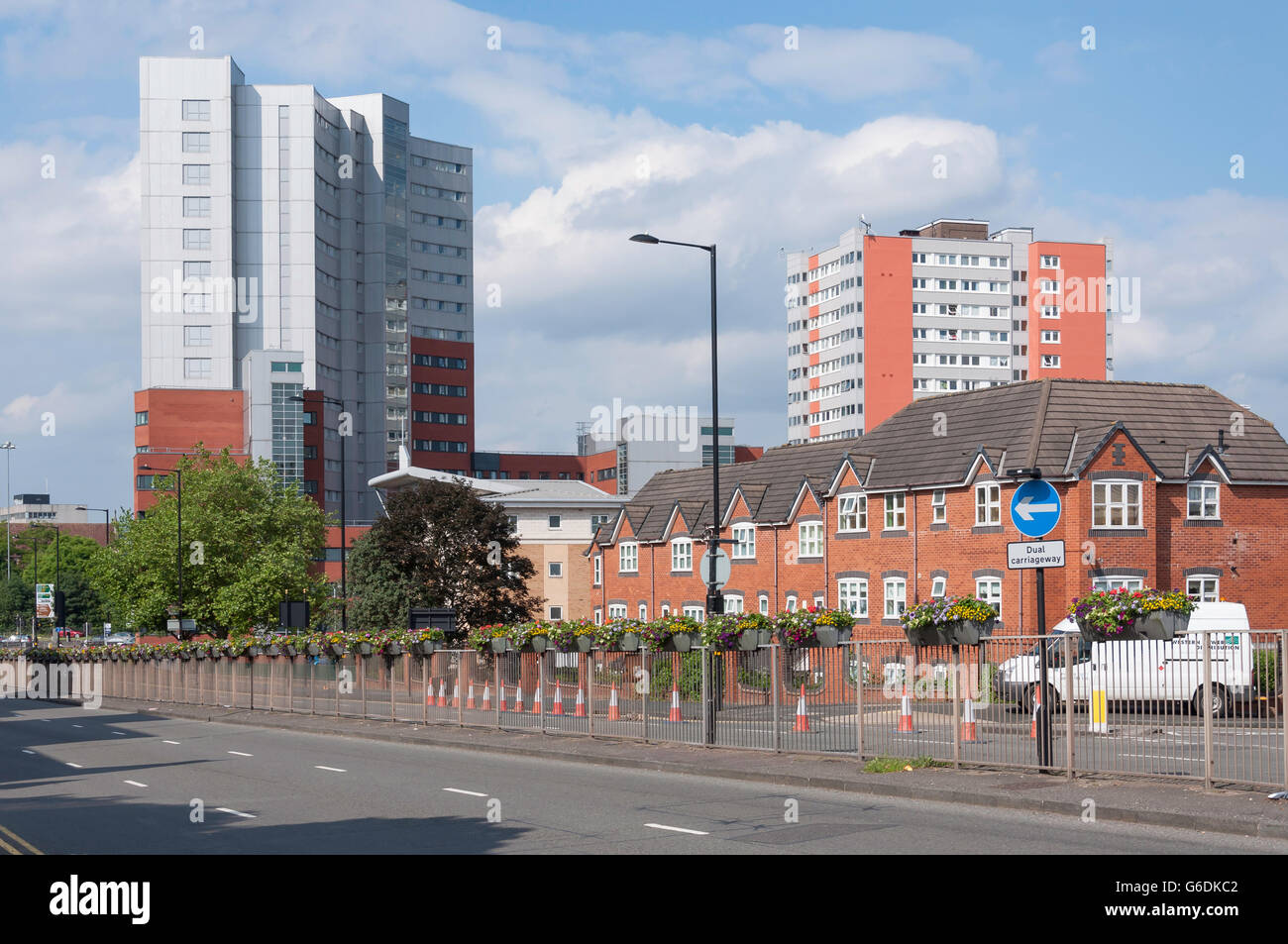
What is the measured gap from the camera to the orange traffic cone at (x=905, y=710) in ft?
58.2

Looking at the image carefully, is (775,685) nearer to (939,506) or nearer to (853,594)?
(939,506)

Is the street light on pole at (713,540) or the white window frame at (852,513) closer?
the street light on pole at (713,540)

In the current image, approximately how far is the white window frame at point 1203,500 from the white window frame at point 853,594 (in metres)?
12.0

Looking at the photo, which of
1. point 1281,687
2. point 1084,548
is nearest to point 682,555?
point 1084,548

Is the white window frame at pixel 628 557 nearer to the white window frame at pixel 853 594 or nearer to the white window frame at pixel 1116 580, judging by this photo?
the white window frame at pixel 853 594

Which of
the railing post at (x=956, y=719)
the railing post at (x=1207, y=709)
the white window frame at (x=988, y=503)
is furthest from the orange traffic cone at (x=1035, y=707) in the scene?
the white window frame at (x=988, y=503)

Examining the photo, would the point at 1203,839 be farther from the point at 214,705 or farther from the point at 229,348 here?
the point at 229,348

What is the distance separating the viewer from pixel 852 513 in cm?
5278

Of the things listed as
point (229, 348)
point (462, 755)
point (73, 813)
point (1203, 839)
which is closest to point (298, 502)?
point (229, 348)

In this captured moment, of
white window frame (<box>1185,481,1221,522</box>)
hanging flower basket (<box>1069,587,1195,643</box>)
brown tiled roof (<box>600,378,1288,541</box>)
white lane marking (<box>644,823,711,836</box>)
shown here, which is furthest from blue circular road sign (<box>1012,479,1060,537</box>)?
white window frame (<box>1185,481,1221,522</box>)

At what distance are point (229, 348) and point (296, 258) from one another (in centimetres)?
1127

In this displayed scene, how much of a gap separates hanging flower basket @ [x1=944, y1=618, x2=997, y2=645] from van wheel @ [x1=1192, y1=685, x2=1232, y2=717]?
3.45 meters

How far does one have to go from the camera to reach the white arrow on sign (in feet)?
55.3

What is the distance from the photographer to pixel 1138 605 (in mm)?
16094
